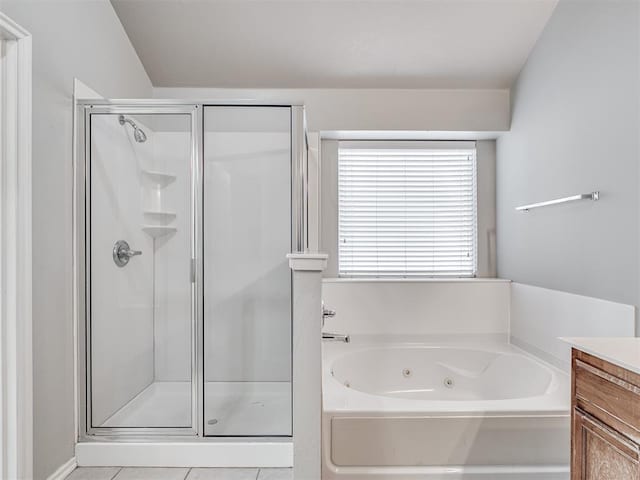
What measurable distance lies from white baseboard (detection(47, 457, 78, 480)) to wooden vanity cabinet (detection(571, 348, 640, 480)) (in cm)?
209

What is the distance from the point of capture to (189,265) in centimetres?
214

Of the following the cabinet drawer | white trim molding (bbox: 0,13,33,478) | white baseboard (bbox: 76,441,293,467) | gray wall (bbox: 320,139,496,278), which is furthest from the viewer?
gray wall (bbox: 320,139,496,278)

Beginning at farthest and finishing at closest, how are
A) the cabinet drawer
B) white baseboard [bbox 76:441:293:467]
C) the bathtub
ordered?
1. white baseboard [bbox 76:441:293:467]
2. the bathtub
3. the cabinet drawer

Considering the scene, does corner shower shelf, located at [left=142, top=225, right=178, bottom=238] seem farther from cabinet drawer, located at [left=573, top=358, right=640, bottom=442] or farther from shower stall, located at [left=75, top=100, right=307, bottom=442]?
cabinet drawer, located at [left=573, top=358, right=640, bottom=442]

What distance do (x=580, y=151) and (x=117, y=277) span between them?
Result: 250 centimetres

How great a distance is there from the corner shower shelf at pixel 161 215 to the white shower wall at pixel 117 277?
0.06 meters

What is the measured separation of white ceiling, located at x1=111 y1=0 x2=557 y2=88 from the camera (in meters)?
2.39

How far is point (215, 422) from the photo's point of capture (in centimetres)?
211

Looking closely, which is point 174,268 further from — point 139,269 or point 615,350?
point 615,350

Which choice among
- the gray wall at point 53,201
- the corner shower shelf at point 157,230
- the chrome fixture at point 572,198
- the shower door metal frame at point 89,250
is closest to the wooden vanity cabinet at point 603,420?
the chrome fixture at point 572,198

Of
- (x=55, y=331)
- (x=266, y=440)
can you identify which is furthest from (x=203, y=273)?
(x=266, y=440)

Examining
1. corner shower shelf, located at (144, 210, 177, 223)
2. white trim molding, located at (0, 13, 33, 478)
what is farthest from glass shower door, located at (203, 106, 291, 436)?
white trim molding, located at (0, 13, 33, 478)

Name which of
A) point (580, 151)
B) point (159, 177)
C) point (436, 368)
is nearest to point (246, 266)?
point (159, 177)

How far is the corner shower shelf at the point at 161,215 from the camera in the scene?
2217 mm
